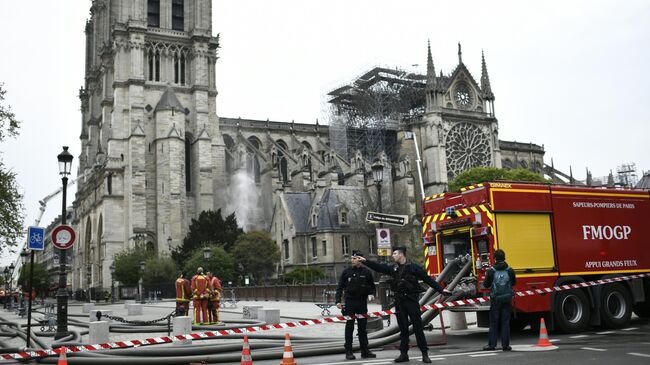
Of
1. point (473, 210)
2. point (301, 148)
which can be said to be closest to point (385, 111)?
point (301, 148)

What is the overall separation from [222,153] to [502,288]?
182 feet

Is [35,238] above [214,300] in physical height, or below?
above

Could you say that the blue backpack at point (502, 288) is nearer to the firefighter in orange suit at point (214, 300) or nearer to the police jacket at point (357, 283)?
the police jacket at point (357, 283)

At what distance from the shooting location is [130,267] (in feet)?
173

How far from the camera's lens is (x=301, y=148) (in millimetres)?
71625

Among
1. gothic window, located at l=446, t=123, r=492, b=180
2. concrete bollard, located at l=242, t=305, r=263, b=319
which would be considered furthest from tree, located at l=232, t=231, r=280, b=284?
concrete bollard, located at l=242, t=305, r=263, b=319

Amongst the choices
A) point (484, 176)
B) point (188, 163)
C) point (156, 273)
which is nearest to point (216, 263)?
point (156, 273)

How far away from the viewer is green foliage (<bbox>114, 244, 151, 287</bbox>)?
52.5 meters

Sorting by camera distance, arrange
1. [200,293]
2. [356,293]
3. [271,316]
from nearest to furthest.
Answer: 1. [356,293]
2. [271,316]
3. [200,293]

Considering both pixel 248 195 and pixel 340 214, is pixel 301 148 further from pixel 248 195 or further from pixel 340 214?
pixel 340 214

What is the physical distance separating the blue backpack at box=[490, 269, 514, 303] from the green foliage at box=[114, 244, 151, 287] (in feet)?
146

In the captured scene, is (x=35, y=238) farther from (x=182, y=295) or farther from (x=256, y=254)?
(x=256, y=254)

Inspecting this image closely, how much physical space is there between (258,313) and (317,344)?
769 centimetres

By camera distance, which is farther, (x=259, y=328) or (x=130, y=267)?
(x=130, y=267)
